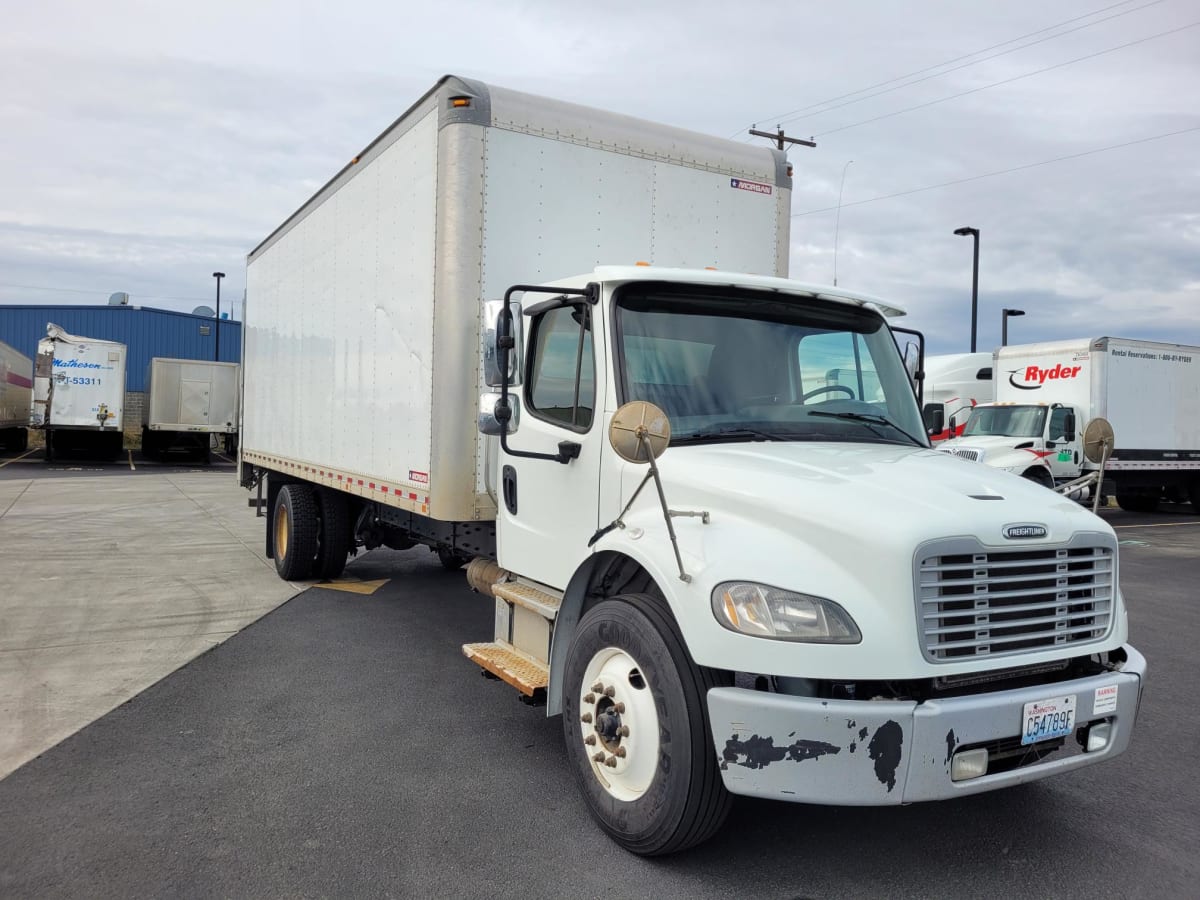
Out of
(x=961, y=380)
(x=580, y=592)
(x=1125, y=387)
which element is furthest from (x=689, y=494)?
(x=961, y=380)

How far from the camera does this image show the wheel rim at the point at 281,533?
926cm

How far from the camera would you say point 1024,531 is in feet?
10.5

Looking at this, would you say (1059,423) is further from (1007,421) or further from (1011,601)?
(1011,601)

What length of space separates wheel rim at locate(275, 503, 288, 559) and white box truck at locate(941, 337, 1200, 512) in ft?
39.0

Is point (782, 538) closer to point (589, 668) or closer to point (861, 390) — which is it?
point (589, 668)

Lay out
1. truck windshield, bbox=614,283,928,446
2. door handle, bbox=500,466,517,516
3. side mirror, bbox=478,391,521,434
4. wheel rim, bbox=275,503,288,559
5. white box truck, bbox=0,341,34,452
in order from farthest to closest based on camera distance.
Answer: white box truck, bbox=0,341,34,452
wheel rim, bbox=275,503,288,559
door handle, bbox=500,466,517,516
side mirror, bbox=478,391,521,434
truck windshield, bbox=614,283,928,446

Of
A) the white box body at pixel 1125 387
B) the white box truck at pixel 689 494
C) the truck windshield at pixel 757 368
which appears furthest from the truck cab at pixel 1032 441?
the truck windshield at pixel 757 368

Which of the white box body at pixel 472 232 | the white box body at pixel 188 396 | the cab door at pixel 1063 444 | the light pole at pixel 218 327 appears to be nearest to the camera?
the white box body at pixel 472 232

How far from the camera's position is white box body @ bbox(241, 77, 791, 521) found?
5.29 m

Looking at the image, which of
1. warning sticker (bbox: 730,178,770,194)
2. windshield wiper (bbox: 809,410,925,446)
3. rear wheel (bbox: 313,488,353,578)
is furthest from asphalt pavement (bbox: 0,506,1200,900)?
warning sticker (bbox: 730,178,770,194)

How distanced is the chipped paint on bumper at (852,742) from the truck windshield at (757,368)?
1.30m

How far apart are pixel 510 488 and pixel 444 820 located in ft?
5.67

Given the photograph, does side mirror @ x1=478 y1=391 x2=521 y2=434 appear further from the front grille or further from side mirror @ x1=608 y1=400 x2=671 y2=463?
the front grille

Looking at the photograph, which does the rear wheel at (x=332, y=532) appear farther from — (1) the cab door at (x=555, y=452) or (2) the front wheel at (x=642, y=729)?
(2) the front wheel at (x=642, y=729)
